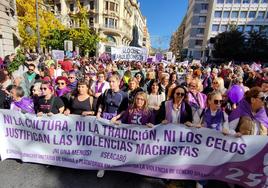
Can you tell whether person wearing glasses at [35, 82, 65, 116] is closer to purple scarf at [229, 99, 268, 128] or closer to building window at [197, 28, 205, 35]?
purple scarf at [229, 99, 268, 128]

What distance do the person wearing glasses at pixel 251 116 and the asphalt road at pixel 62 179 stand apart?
153cm

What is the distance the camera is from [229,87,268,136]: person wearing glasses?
2850 millimetres

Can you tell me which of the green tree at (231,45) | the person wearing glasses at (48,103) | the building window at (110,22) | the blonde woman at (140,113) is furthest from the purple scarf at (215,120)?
the building window at (110,22)

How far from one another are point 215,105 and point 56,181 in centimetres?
284

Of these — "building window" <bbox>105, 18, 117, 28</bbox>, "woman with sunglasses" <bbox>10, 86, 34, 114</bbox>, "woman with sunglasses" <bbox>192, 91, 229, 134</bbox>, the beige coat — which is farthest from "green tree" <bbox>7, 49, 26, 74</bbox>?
"building window" <bbox>105, 18, 117, 28</bbox>

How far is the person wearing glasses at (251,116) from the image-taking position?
9.35 feet

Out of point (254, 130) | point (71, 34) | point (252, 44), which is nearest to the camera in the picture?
point (254, 130)

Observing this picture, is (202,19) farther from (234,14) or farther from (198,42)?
(234,14)

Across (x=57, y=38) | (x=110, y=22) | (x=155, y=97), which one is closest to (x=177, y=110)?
(x=155, y=97)

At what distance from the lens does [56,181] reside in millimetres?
3119

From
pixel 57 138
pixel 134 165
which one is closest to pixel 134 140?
pixel 134 165

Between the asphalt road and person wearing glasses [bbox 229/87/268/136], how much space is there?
1525 mm

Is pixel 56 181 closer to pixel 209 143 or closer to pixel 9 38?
pixel 209 143

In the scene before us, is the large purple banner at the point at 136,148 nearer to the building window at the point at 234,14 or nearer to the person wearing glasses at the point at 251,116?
the person wearing glasses at the point at 251,116
